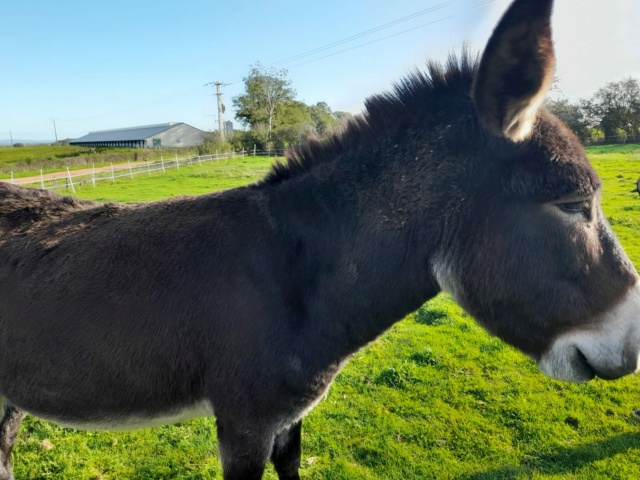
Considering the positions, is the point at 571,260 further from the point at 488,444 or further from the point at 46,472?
the point at 46,472

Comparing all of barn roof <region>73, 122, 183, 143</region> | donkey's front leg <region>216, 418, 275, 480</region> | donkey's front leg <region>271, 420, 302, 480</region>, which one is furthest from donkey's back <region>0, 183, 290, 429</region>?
barn roof <region>73, 122, 183, 143</region>

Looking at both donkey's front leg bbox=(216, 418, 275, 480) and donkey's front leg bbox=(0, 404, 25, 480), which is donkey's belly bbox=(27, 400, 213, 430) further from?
donkey's front leg bbox=(0, 404, 25, 480)

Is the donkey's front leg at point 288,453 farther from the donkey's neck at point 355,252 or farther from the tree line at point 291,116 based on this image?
the tree line at point 291,116

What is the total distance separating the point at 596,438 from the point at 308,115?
61.5 meters

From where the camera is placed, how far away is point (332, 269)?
2195 mm

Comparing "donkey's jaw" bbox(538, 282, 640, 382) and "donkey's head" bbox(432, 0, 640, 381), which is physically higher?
"donkey's head" bbox(432, 0, 640, 381)

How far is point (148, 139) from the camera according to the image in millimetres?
82125

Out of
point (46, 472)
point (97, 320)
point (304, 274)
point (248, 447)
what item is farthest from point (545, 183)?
point (46, 472)

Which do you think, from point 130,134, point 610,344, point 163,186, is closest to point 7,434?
point 610,344

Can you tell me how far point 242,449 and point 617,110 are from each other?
149 feet

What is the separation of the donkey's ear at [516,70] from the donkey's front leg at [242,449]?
1.97 metres

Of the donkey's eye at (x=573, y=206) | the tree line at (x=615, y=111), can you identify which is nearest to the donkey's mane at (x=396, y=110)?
the donkey's eye at (x=573, y=206)

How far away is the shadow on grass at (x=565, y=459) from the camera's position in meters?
3.62

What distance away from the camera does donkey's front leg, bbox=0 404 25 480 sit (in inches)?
128
